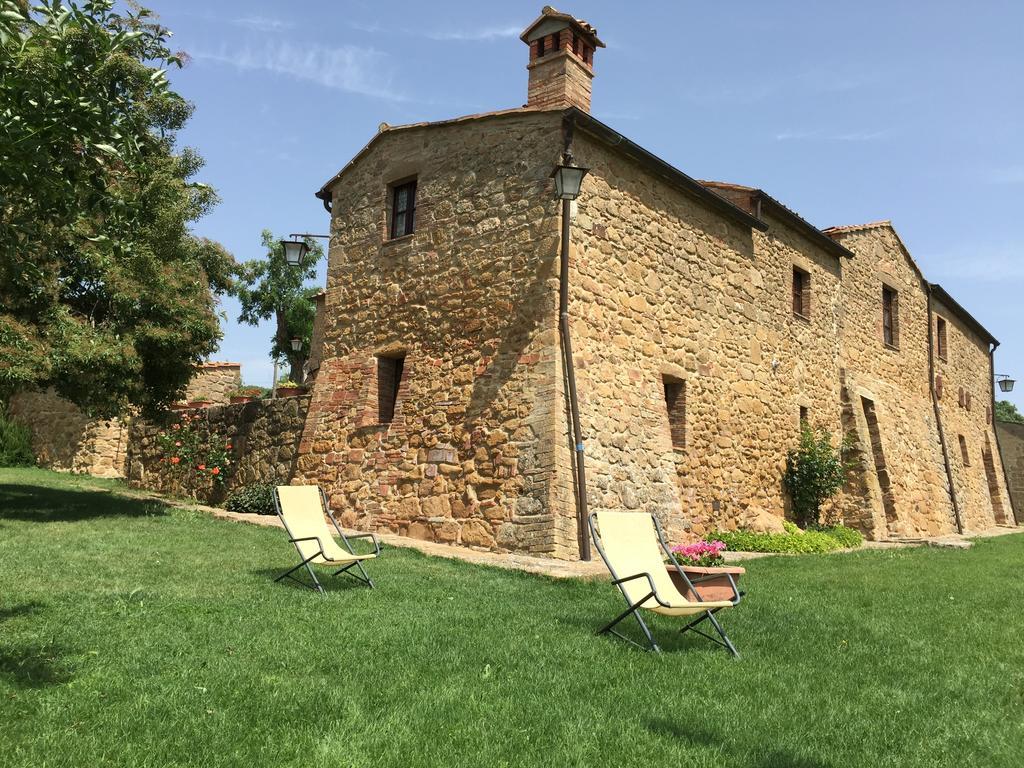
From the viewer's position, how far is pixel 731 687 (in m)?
4.29

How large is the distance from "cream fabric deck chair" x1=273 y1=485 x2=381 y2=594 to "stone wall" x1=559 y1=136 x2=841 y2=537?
3.05 metres

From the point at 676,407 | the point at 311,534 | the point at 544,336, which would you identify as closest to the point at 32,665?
the point at 311,534

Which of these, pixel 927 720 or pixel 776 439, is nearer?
pixel 927 720

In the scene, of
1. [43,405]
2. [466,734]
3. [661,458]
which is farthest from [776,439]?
[43,405]

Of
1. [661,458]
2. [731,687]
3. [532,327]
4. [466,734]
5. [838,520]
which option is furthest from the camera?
[838,520]

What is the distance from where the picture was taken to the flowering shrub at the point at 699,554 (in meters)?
8.02

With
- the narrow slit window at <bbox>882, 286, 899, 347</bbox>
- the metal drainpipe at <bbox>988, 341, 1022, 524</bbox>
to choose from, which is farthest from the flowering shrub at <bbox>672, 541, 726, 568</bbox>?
the metal drainpipe at <bbox>988, 341, 1022, 524</bbox>

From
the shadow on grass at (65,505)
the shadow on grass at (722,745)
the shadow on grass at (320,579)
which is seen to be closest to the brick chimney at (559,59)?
the shadow on grass at (320,579)

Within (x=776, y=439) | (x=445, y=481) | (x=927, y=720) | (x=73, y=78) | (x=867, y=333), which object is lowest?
(x=927, y=720)

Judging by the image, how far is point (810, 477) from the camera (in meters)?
13.6

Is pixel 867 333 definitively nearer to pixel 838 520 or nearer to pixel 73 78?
pixel 838 520

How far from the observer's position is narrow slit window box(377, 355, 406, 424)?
37.1ft

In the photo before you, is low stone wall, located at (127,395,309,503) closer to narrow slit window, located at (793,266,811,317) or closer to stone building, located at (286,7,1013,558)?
stone building, located at (286,7,1013,558)

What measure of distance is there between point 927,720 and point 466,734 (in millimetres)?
2334
